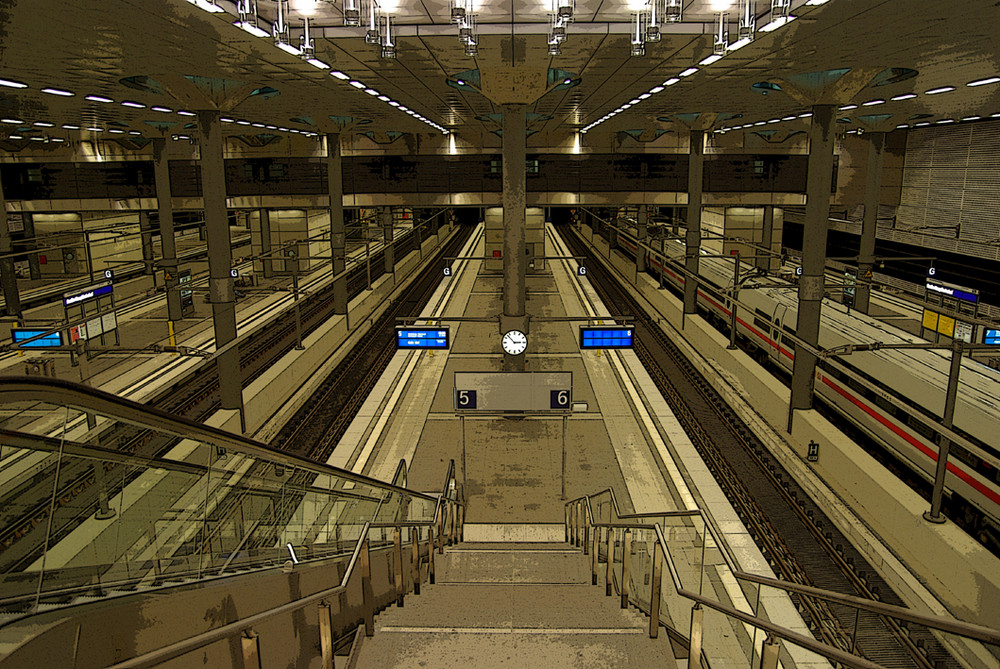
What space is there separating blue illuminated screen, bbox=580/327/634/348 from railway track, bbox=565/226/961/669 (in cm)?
231

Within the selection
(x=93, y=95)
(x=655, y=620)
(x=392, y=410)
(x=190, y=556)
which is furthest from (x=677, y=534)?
(x=93, y=95)

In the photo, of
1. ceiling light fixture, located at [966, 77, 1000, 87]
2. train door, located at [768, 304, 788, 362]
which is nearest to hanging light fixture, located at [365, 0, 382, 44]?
ceiling light fixture, located at [966, 77, 1000, 87]

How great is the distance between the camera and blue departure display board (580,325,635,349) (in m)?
15.2

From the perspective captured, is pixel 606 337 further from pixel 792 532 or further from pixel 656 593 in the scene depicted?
pixel 656 593

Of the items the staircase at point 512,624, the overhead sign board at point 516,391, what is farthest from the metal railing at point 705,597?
the overhead sign board at point 516,391

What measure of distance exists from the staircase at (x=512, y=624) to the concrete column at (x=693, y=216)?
15706mm

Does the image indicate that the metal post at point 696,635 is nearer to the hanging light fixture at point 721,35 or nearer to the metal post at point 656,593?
the metal post at point 656,593

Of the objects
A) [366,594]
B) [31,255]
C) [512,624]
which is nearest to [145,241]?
[31,255]

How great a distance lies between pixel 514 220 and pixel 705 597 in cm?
1053

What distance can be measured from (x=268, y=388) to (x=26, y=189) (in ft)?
55.0

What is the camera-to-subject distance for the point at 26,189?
25469mm

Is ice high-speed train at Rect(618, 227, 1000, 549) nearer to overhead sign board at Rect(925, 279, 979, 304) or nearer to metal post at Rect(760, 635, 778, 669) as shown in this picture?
overhead sign board at Rect(925, 279, 979, 304)

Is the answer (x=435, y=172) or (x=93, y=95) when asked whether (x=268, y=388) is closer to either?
(x=93, y=95)

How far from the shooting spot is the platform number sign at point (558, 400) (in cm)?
1212
